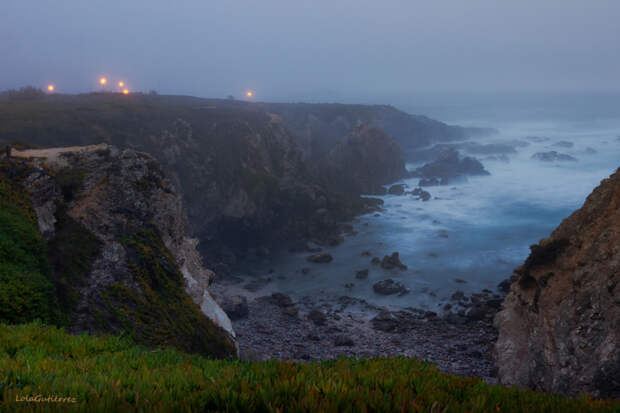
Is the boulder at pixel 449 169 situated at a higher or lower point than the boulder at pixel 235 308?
higher

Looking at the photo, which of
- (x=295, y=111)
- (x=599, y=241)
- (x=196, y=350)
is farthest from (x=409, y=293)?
(x=295, y=111)

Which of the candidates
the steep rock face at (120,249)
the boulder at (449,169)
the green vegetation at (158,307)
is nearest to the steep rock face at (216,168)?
the steep rock face at (120,249)

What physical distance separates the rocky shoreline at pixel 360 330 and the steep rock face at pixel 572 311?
3.54m

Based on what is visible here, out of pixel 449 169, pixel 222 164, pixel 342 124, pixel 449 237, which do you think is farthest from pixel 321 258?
pixel 342 124

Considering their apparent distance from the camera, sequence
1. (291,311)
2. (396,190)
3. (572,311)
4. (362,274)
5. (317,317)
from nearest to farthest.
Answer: (572,311), (317,317), (291,311), (362,274), (396,190)

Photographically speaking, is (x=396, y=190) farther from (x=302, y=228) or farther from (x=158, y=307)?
(x=158, y=307)

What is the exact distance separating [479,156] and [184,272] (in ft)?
397

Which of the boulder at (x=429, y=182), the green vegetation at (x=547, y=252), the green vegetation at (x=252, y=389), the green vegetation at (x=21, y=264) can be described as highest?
the green vegetation at (x=252, y=389)

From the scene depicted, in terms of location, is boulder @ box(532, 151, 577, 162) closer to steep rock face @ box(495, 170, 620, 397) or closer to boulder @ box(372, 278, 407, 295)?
boulder @ box(372, 278, 407, 295)

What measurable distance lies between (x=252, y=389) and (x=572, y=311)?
15012 millimetres

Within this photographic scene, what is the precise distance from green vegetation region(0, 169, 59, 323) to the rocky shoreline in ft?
36.0

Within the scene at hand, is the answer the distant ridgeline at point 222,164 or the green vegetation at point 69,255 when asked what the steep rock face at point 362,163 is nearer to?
the distant ridgeline at point 222,164

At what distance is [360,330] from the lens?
2833 cm

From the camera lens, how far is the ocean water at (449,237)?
122 ft
